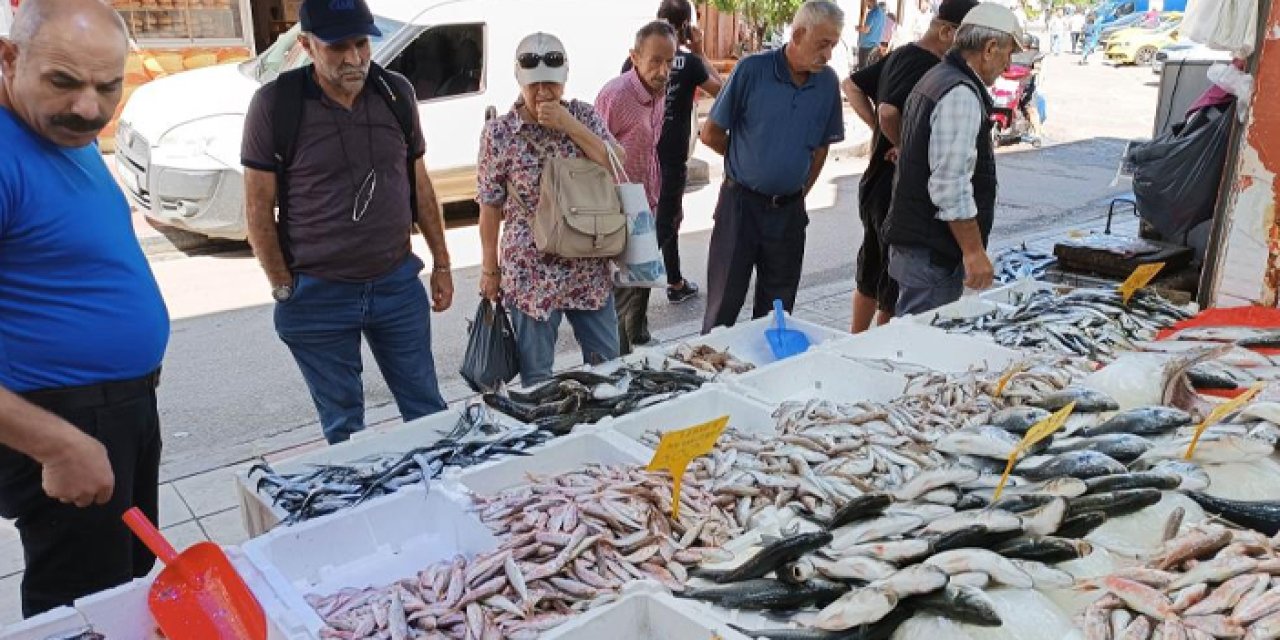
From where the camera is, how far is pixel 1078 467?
8.71 feet

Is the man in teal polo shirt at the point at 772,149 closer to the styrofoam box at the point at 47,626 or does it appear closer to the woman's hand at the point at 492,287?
the woman's hand at the point at 492,287

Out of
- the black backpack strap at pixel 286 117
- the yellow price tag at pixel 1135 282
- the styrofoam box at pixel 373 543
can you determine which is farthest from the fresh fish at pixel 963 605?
the yellow price tag at pixel 1135 282

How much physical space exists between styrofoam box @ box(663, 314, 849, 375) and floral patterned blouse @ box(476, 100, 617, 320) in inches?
20.9

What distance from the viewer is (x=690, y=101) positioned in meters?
7.32

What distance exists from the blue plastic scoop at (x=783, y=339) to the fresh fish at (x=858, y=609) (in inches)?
99.2

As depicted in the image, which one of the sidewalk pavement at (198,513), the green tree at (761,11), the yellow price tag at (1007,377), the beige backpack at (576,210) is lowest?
the sidewalk pavement at (198,513)

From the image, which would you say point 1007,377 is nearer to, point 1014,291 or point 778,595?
point 1014,291

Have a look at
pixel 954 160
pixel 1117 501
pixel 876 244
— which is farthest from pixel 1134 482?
pixel 876 244

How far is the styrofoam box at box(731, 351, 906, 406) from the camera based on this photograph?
3953mm

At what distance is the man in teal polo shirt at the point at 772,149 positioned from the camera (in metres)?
5.41

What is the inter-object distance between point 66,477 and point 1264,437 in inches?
128

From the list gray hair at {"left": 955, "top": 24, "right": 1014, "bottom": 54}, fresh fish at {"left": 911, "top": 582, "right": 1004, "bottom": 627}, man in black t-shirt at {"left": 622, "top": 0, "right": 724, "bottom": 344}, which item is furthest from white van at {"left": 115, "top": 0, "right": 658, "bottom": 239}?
fresh fish at {"left": 911, "top": 582, "right": 1004, "bottom": 627}

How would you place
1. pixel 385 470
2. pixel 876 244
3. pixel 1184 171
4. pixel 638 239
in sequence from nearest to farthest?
1. pixel 385 470
2. pixel 638 239
3. pixel 876 244
4. pixel 1184 171

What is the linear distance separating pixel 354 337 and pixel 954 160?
2.79 m
